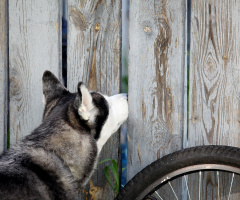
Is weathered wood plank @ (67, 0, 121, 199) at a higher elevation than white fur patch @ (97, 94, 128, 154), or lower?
higher

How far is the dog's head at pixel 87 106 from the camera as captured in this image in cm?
260

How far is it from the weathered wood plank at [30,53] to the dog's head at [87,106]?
352mm

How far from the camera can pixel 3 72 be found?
10.8 ft

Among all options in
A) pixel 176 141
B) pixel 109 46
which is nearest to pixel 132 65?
pixel 109 46

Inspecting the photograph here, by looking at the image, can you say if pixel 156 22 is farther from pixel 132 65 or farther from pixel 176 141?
pixel 176 141

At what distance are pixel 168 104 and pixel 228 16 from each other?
84 centimetres

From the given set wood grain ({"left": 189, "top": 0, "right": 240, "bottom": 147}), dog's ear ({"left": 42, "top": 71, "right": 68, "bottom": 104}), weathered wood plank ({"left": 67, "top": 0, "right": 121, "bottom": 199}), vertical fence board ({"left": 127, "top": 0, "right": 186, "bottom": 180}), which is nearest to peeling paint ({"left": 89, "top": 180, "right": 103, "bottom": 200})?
weathered wood plank ({"left": 67, "top": 0, "right": 121, "bottom": 199})

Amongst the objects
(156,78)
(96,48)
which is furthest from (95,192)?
(96,48)

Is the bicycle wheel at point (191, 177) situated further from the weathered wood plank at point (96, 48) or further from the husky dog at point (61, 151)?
the weathered wood plank at point (96, 48)

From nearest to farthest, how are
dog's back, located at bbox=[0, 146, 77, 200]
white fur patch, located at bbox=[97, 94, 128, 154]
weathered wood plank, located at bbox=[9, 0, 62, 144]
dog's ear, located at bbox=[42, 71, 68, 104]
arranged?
1. dog's back, located at bbox=[0, 146, 77, 200]
2. white fur patch, located at bbox=[97, 94, 128, 154]
3. dog's ear, located at bbox=[42, 71, 68, 104]
4. weathered wood plank, located at bbox=[9, 0, 62, 144]

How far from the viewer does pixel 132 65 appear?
10.1ft

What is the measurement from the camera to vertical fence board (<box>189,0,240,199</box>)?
112 inches

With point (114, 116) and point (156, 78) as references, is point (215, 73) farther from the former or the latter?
point (114, 116)

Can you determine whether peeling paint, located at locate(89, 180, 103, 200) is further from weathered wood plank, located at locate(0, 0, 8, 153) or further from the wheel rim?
weathered wood plank, located at locate(0, 0, 8, 153)
